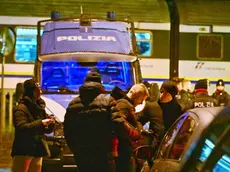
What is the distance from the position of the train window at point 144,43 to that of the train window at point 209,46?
1302 millimetres

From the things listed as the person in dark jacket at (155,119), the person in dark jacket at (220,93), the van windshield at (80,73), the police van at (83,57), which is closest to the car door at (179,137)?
the person in dark jacket at (155,119)

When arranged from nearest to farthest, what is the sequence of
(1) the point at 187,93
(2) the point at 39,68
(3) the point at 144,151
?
(3) the point at 144,151, (2) the point at 39,68, (1) the point at 187,93

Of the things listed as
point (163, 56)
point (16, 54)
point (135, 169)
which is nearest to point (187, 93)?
point (163, 56)

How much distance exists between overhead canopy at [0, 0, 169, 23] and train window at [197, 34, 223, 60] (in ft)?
3.81

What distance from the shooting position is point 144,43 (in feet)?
50.7

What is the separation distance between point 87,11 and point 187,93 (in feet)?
11.0

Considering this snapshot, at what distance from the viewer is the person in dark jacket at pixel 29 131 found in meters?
6.88

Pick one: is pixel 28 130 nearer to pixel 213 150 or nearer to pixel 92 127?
pixel 92 127

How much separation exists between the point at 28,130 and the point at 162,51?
908 cm

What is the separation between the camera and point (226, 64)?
15.9 m

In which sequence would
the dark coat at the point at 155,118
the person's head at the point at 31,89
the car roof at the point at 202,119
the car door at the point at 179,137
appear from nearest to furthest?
the car roof at the point at 202,119
the car door at the point at 179,137
the person's head at the point at 31,89
the dark coat at the point at 155,118

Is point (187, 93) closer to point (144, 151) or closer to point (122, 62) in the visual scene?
point (122, 62)

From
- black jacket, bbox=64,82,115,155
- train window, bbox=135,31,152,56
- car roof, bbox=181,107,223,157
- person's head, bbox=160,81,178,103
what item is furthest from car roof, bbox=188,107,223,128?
train window, bbox=135,31,152,56

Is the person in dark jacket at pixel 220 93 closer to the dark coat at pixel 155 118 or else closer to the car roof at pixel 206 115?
the dark coat at pixel 155 118
